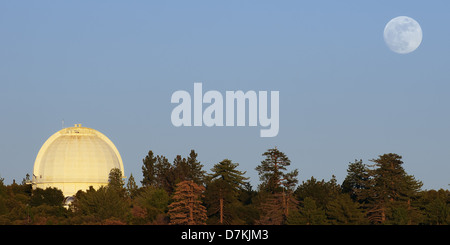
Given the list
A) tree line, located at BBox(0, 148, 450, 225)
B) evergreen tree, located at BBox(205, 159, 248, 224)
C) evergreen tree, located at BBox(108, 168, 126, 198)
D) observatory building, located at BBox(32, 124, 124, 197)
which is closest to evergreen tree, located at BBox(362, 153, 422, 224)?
tree line, located at BBox(0, 148, 450, 225)

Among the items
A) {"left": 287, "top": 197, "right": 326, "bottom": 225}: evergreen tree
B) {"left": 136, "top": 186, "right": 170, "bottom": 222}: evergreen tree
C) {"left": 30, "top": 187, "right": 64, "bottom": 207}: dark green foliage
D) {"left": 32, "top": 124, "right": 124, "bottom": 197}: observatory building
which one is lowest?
{"left": 287, "top": 197, "right": 326, "bottom": 225}: evergreen tree

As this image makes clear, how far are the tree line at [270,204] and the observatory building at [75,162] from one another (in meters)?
19.8

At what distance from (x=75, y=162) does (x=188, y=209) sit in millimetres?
42506

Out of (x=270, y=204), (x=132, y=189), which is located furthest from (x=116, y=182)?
(x=270, y=204)

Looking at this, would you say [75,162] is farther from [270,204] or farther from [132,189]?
[270,204]

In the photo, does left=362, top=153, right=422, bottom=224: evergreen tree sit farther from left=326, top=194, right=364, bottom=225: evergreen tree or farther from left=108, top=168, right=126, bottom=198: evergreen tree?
left=108, top=168, right=126, bottom=198: evergreen tree

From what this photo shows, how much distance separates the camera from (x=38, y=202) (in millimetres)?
105125

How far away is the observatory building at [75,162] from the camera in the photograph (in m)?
125

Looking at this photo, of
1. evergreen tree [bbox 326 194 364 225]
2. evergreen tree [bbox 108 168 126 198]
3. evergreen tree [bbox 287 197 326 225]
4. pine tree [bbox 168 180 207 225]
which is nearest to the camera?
evergreen tree [bbox 287 197 326 225]

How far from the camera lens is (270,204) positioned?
9131 centimetres

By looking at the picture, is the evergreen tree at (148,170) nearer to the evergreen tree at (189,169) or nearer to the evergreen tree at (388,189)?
the evergreen tree at (189,169)

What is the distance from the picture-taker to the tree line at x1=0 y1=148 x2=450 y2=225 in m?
84.9
